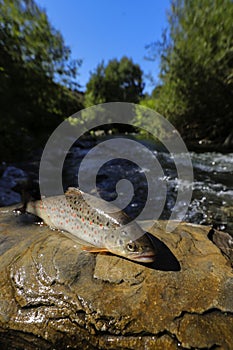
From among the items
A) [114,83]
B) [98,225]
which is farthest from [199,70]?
[114,83]

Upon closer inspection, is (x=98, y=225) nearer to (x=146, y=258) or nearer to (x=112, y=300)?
(x=146, y=258)

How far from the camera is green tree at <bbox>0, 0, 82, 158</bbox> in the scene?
35.8 feet

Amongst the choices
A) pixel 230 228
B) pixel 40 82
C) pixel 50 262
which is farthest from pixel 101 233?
pixel 40 82

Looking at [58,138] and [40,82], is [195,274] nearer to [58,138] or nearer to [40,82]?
[40,82]

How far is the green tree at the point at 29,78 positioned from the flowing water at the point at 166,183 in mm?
2147

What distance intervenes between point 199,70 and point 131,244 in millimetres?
17928

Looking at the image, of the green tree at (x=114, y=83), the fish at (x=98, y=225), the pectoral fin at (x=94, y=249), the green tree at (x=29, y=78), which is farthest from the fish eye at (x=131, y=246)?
the green tree at (x=114, y=83)

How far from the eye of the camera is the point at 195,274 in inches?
108

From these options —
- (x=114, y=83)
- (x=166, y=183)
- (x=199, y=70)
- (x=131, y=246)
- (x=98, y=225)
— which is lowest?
(x=131, y=246)

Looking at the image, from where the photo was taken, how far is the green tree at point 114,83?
5416cm

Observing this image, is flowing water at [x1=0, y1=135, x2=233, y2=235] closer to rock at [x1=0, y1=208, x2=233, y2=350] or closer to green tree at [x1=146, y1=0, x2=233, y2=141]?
rock at [x1=0, y1=208, x2=233, y2=350]

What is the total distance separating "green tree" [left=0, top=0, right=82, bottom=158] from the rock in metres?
8.76

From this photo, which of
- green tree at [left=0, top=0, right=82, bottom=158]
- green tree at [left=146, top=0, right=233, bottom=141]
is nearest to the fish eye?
green tree at [left=0, top=0, right=82, bottom=158]

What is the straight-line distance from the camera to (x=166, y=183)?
8.85 metres
